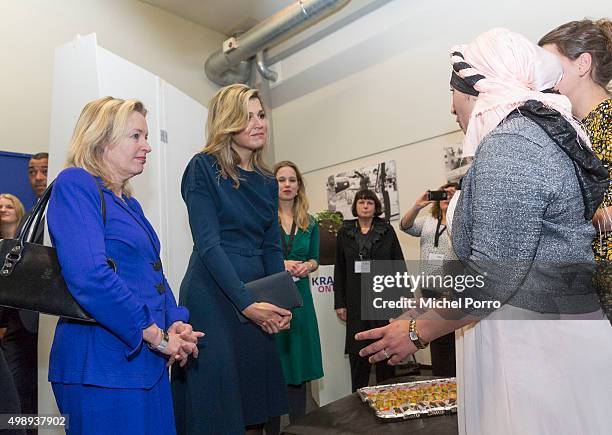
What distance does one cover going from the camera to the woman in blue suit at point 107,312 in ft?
4.21

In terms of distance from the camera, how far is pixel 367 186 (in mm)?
5594

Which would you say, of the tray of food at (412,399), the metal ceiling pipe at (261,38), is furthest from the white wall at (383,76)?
the tray of food at (412,399)

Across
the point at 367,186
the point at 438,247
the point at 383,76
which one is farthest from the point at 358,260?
the point at 383,76

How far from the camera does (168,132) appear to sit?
3.25 m

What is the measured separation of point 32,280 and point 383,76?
15.6ft

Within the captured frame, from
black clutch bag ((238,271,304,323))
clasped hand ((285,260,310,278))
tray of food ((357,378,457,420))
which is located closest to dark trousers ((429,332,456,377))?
clasped hand ((285,260,310,278))

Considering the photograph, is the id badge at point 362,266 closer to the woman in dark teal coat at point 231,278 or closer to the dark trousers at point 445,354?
the dark trousers at point 445,354

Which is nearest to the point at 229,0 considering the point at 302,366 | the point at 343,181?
the point at 343,181

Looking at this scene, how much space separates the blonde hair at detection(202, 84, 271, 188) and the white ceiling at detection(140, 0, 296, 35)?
4604 mm

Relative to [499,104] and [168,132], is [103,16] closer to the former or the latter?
[168,132]

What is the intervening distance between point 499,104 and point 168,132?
255cm

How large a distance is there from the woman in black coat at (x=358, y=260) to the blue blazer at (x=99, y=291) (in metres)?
2.42

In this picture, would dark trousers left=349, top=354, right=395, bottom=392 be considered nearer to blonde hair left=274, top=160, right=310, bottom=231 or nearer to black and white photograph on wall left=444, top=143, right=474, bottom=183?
blonde hair left=274, top=160, right=310, bottom=231

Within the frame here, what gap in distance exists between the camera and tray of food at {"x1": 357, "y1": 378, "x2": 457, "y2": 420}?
1633 mm
